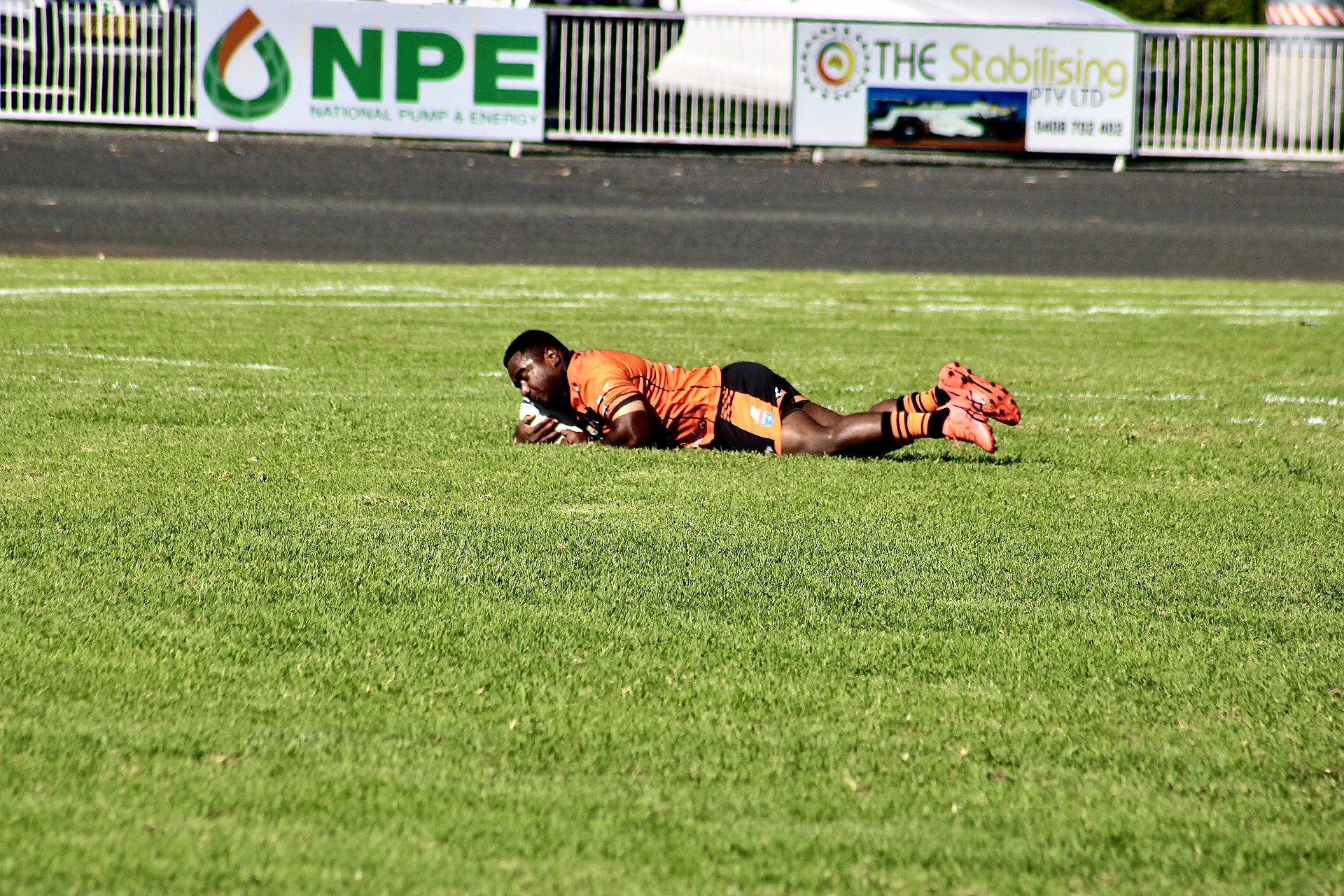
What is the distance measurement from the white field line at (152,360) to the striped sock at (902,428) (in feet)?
13.0

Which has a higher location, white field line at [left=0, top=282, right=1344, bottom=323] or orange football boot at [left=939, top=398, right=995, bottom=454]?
white field line at [left=0, top=282, right=1344, bottom=323]

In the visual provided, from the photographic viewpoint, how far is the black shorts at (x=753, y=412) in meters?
6.07

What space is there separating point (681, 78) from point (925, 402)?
1575 centimetres

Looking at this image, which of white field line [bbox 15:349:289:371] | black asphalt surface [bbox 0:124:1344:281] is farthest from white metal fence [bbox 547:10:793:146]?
white field line [bbox 15:349:289:371]

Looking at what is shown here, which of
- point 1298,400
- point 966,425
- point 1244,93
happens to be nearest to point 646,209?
point 1244,93

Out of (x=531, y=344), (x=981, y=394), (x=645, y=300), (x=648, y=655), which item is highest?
(x=645, y=300)

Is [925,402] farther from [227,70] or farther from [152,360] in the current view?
[227,70]

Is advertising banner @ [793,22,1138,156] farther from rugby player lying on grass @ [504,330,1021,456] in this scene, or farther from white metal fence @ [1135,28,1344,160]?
rugby player lying on grass @ [504,330,1021,456]

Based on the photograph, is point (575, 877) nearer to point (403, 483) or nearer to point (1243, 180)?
point (403, 483)

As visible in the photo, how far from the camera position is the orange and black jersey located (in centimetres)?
→ 597

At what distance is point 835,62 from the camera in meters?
19.6

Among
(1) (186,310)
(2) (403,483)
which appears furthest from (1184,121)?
(2) (403,483)

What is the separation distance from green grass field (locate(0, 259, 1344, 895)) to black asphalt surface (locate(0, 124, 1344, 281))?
10657 millimetres

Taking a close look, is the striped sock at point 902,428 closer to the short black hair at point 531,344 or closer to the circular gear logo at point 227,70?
the short black hair at point 531,344
